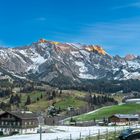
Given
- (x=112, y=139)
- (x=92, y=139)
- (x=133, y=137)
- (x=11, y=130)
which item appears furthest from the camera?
(x=11, y=130)

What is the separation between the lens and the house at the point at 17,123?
16850 cm

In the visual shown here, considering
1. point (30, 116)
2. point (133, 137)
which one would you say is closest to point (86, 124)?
point (30, 116)

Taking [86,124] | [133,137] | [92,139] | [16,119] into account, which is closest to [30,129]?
[16,119]

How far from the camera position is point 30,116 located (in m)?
176

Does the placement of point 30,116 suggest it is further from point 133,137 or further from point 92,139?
point 133,137

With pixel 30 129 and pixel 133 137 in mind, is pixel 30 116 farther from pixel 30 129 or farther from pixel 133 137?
A: pixel 133 137

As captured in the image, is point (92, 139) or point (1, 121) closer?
point (92, 139)

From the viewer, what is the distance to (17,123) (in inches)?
6678

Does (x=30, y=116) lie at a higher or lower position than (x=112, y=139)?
higher

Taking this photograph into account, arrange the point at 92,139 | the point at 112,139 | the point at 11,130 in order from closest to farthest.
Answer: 1. the point at 112,139
2. the point at 92,139
3. the point at 11,130

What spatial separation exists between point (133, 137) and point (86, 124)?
132430 millimetres

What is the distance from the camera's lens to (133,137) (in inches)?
2596

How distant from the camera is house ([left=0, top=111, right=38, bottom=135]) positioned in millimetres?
168500

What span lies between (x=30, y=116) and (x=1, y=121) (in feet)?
36.9
